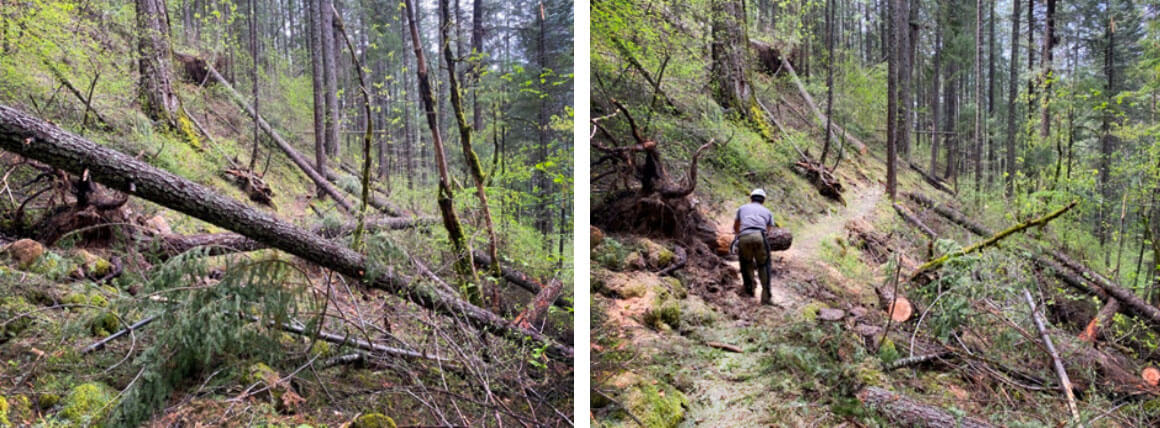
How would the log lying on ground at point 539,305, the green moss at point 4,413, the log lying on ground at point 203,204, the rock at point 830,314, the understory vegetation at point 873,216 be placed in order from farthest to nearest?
the log lying on ground at point 539,305, the rock at point 830,314, the understory vegetation at point 873,216, the log lying on ground at point 203,204, the green moss at point 4,413

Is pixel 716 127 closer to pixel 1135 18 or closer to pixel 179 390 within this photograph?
pixel 1135 18

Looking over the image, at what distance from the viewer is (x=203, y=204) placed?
80.7 inches

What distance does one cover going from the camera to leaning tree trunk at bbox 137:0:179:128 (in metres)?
1.99

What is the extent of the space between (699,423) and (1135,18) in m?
1.97

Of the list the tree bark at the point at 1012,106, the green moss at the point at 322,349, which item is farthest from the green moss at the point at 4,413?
the tree bark at the point at 1012,106

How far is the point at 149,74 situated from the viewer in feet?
6.56

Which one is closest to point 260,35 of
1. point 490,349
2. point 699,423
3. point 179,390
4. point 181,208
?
point 181,208

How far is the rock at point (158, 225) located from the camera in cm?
201

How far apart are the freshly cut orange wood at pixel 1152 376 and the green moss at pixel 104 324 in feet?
10.6

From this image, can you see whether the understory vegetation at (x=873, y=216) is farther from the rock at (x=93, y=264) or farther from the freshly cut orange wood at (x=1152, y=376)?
the rock at (x=93, y=264)

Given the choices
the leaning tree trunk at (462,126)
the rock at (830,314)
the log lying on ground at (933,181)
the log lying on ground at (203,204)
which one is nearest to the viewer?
the log lying on ground at (203,204)

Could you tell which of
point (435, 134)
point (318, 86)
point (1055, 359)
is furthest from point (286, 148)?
point (1055, 359)

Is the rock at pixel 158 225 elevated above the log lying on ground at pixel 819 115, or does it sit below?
below

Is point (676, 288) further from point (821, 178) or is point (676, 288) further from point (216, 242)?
point (216, 242)
